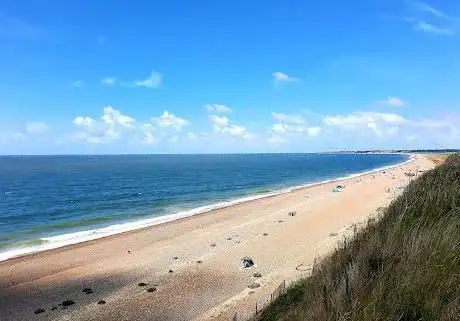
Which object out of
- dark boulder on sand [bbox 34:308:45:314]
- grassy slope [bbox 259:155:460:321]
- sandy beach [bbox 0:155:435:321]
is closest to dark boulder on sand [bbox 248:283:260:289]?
sandy beach [bbox 0:155:435:321]

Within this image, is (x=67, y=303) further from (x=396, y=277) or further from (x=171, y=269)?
(x=396, y=277)

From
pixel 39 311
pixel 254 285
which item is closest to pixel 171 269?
pixel 254 285

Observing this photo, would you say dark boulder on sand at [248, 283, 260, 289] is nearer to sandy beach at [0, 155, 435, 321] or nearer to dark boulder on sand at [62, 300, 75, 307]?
sandy beach at [0, 155, 435, 321]

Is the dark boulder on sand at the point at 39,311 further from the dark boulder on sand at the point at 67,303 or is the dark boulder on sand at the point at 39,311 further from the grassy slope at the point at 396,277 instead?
the grassy slope at the point at 396,277

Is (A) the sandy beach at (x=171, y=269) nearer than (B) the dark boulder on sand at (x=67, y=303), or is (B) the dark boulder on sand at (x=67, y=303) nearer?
(A) the sandy beach at (x=171, y=269)

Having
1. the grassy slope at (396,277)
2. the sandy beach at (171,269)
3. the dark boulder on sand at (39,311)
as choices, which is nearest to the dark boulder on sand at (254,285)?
the sandy beach at (171,269)

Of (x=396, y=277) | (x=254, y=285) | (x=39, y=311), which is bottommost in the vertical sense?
(x=39, y=311)
